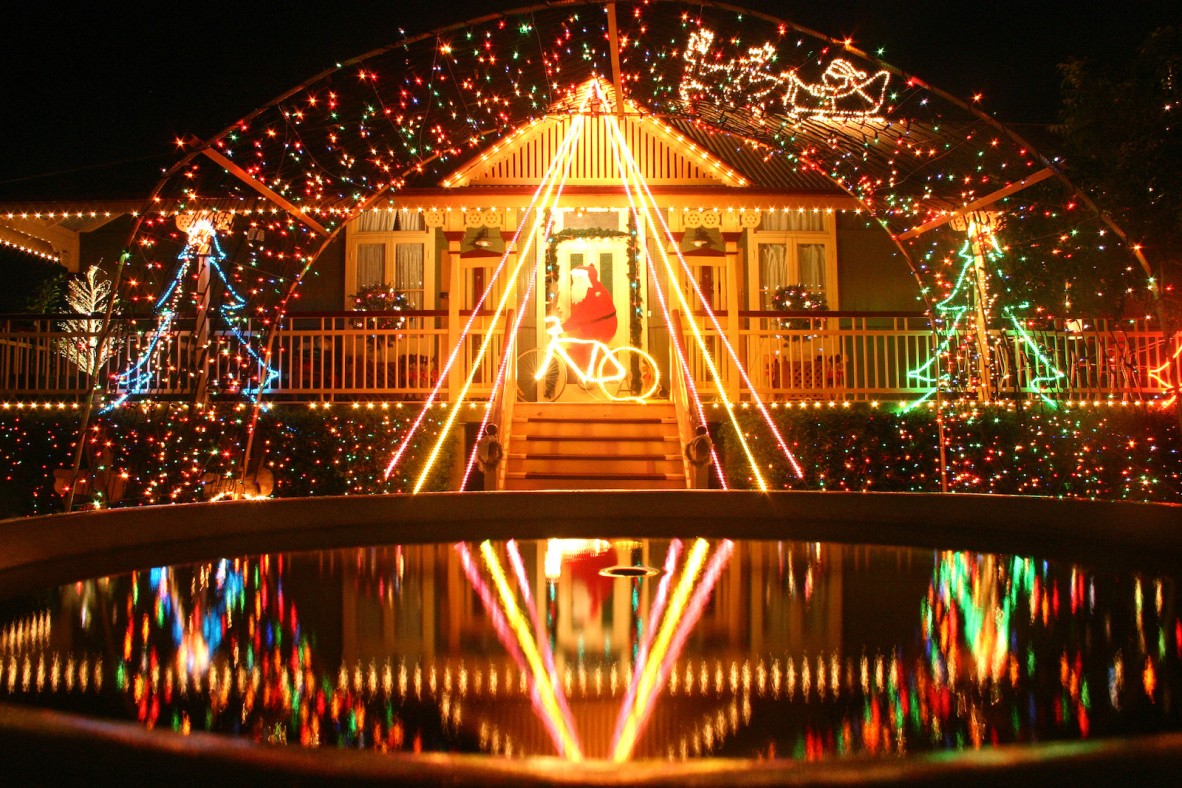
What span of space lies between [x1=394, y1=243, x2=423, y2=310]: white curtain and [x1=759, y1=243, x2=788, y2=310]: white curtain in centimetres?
588

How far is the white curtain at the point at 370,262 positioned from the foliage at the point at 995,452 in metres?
8.45

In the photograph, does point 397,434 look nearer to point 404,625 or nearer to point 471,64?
point 471,64

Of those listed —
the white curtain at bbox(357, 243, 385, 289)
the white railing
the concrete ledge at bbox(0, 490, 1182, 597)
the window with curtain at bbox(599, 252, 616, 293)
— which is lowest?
the concrete ledge at bbox(0, 490, 1182, 597)

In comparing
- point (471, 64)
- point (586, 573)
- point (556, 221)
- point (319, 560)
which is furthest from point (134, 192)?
point (586, 573)

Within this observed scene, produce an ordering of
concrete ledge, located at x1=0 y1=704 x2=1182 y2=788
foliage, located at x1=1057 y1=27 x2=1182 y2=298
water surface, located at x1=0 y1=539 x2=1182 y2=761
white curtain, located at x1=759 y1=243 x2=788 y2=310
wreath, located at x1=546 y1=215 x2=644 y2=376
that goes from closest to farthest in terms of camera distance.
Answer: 1. concrete ledge, located at x1=0 y1=704 x2=1182 y2=788
2. water surface, located at x1=0 y1=539 x2=1182 y2=761
3. foliage, located at x1=1057 y1=27 x2=1182 y2=298
4. wreath, located at x1=546 y1=215 x2=644 y2=376
5. white curtain, located at x1=759 y1=243 x2=788 y2=310

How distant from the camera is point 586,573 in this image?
419cm

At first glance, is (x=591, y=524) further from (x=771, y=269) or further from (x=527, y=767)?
(x=771, y=269)

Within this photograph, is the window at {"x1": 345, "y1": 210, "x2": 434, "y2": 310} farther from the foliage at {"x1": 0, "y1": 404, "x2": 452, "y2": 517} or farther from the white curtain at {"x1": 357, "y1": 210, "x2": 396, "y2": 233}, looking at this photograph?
the foliage at {"x1": 0, "y1": 404, "x2": 452, "y2": 517}

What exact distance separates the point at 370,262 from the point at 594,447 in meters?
7.41

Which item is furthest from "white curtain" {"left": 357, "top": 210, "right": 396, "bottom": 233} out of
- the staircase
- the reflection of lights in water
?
the reflection of lights in water

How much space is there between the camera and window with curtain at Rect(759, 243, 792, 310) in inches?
631

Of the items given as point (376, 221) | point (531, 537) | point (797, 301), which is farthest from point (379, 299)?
point (531, 537)

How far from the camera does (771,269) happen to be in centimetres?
1616

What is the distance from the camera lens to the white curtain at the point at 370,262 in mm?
16172
